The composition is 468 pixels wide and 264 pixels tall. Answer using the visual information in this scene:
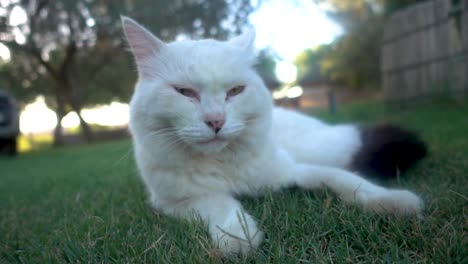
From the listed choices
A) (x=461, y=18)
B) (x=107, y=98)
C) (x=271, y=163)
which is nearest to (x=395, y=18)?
(x=461, y=18)

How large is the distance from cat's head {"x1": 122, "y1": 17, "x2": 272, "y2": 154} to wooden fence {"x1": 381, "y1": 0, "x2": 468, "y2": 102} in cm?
564

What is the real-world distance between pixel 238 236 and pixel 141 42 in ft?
3.76

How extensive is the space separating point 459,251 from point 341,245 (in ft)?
1.07

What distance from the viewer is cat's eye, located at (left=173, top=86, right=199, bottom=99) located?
1570 millimetres

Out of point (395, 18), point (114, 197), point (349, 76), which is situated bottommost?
point (114, 197)

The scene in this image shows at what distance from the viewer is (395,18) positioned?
798 centimetres

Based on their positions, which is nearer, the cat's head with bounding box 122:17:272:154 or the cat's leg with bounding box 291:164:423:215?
the cat's leg with bounding box 291:164:423:215

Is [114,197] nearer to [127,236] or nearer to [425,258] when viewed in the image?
[127,236]

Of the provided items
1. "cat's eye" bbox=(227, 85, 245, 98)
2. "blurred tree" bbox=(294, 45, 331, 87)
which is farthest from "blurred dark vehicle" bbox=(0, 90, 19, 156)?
"cat's eye" bbox=(227, 85, 245, 98)

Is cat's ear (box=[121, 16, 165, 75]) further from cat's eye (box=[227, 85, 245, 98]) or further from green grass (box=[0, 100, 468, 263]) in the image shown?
green grass (box=[0, 100, 468, 263])

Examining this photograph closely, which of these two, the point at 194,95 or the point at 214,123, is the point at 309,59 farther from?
the point at 214,123

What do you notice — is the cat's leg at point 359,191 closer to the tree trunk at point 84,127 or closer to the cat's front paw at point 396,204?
the cat's front paw at point 396,204

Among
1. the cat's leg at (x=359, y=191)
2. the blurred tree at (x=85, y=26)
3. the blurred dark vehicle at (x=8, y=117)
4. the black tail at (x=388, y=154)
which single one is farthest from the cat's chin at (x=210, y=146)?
the blurred dark vehicle at (x=8, y=117)

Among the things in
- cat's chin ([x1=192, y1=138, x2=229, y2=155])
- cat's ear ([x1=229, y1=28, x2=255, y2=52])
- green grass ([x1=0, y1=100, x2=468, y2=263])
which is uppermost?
cat's ear ([x1=229, y1=28, x2=255, y2=52])
